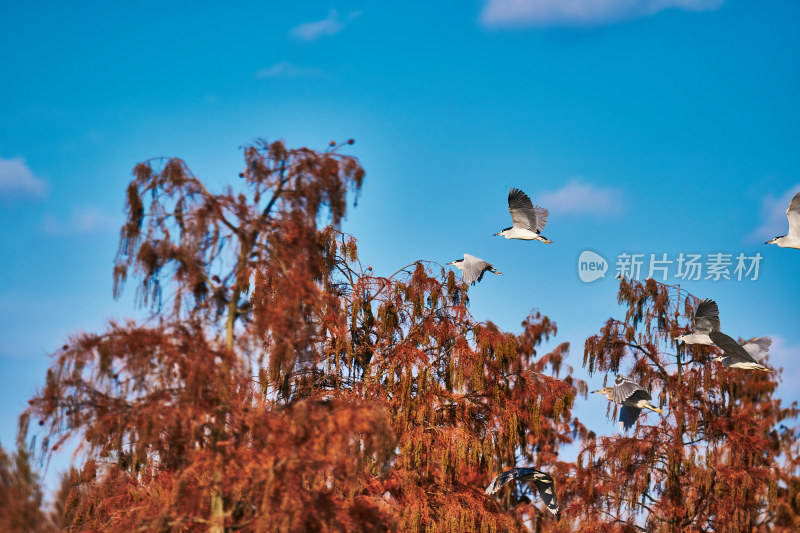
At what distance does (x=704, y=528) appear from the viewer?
16984mm

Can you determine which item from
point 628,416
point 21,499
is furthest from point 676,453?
point 21,499

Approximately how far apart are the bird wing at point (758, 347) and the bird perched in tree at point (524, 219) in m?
6.37

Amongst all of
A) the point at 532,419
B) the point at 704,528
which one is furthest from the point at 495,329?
the point at 704,528

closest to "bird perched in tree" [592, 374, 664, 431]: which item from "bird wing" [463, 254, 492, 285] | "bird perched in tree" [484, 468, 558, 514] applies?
"bird perched in tree" [484, 468, 558, 514]

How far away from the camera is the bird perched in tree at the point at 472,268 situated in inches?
601

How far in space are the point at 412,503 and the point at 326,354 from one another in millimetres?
2552

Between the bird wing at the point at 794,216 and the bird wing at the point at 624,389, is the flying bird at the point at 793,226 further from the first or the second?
the bird wing at the point at 624,389

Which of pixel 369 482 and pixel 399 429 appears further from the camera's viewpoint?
pixel 399 429

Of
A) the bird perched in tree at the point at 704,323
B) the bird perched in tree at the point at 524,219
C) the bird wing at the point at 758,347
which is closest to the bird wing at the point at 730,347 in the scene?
the bird perched in tree at the point at 704,323

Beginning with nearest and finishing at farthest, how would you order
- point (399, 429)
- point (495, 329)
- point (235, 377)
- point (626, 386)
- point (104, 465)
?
point (235, 377), point (104, 465), point (399, 429), point (495, 329), point (626, 386)

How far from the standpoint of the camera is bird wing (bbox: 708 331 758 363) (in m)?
14.9

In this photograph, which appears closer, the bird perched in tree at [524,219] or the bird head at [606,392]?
the bird perched in tree at [524,219]

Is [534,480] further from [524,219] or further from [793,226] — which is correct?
[793,226]

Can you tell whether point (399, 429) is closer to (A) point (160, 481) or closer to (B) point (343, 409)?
(A) point (160, 481)
